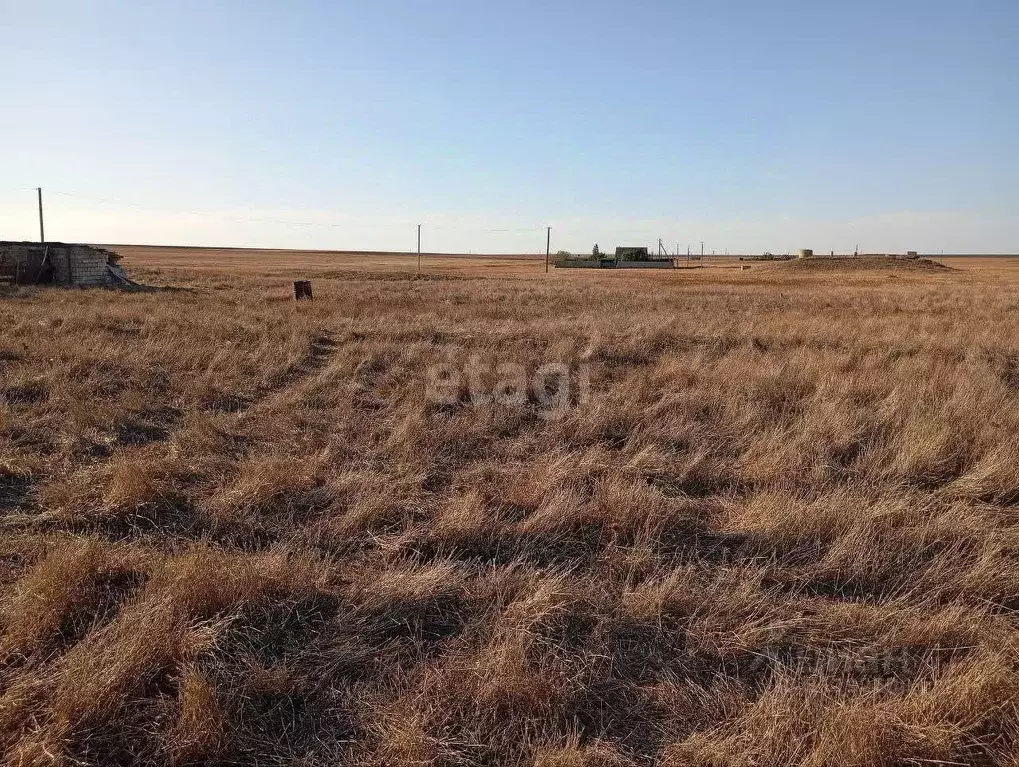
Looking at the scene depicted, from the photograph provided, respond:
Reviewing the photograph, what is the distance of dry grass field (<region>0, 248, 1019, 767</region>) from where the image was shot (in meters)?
2.33

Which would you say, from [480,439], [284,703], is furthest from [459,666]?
[480,439]

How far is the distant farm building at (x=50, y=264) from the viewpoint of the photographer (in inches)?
880

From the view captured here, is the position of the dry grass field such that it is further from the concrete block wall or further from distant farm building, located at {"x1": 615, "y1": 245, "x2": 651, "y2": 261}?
distant farm building, located at {"x1": 615, "y1": 245, "x2": 651, "y2": 261}

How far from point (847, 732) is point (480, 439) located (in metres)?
4.11

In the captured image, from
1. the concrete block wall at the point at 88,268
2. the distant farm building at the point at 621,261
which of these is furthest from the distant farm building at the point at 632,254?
the concrete block wall at the point at 88,268
